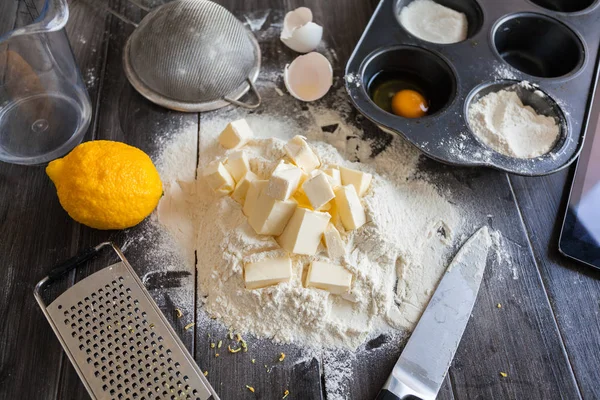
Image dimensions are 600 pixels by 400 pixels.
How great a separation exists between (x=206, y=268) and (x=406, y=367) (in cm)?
43

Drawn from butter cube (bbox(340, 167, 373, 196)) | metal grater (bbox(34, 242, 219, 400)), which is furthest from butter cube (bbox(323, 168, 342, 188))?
metal grater (bbox(34, 242, 219, 400))

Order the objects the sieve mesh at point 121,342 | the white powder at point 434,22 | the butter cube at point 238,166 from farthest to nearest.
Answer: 1. the white powder at point 434,22
2. the butter cube at point 238,166
3. the sieve mesh at point 121,342

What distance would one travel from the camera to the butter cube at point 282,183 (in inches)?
35.9

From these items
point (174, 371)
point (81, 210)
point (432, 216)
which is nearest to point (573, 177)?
point (432, 216)

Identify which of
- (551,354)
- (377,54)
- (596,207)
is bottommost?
(551,354)

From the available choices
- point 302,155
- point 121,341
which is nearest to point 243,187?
point 302,155

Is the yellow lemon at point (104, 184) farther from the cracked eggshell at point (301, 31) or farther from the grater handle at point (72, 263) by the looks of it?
the cracked eggshell at point (301, 31)

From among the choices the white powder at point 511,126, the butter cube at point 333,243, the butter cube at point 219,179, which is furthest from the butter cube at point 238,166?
the white powder at point 511,126

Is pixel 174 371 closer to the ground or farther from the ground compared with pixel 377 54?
closer to the ground

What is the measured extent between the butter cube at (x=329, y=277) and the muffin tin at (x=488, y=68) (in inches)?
13.7

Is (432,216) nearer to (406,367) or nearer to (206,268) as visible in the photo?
(406,367)

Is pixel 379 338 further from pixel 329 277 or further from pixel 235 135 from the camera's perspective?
pixel 235 135

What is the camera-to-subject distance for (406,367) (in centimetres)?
89

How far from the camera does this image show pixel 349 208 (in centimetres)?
93
